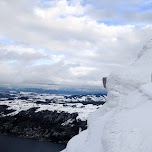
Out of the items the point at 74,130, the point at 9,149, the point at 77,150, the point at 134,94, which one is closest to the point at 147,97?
the point at 134,94

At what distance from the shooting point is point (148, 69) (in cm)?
2453

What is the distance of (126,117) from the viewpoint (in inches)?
703

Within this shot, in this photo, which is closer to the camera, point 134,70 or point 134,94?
point 134,94

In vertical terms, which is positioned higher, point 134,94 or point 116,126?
point 134,94

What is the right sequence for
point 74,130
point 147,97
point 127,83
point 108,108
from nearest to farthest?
point 147,97
point 127,83
point 108,108
point 74,130

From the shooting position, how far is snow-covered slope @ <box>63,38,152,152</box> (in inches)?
616

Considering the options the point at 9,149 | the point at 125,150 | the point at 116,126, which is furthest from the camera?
the point at 9,149

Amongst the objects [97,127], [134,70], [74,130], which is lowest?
[74,130]

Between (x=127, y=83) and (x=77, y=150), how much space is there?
6386 millimetres

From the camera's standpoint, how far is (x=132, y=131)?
16.0 m

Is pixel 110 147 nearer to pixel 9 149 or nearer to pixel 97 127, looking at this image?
pixel 97 127

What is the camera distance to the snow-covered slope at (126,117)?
15641mm

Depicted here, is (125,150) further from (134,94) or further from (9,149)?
(9,149)

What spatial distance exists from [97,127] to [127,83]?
4318 mm
